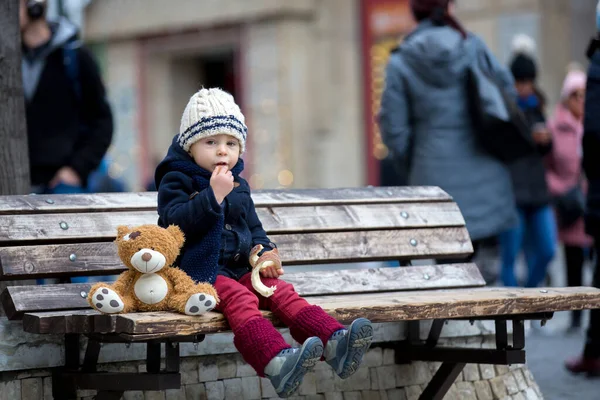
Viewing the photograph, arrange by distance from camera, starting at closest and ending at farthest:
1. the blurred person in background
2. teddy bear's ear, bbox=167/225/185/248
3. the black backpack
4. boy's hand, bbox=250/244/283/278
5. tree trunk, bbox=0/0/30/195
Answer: teddy bear's ear, bbox=167/225/185/248
boy's hand, bbox=250/244/283/278
tree trunk, bbox=0/0/30/195
the black backpack
the blurred person in background

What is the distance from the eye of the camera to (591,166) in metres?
6.51

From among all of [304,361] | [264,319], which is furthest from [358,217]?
[304,361]

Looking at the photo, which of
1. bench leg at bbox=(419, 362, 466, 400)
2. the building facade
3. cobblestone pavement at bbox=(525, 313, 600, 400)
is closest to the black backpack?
cobblestone pavement at bbox=(525, 313, 600, 400)

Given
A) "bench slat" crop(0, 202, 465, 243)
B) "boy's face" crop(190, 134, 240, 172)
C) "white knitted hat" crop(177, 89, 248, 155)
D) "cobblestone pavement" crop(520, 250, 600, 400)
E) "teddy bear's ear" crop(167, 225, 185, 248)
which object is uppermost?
"white knitted hat" crop(177, 89, 248, 155)

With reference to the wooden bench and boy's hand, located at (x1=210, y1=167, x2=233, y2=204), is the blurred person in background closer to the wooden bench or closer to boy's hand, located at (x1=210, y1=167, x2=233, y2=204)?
the wooden bench

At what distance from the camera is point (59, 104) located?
645cm

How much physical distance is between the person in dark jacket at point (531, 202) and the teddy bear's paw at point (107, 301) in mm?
5120

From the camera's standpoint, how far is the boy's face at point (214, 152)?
13.9 ft

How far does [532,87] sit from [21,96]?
192 inches

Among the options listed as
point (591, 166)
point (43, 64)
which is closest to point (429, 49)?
point (591, 166)

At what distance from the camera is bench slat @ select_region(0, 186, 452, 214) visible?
4457mm

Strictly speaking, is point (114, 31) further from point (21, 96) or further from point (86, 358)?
point (86, 358)

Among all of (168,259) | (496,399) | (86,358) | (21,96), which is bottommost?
(496,399)

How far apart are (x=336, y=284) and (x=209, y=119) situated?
3.31 ft
